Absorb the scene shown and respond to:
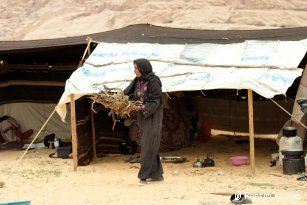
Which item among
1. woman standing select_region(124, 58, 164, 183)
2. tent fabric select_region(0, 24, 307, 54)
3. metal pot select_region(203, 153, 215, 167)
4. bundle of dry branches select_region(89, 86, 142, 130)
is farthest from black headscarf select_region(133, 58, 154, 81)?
tent fabric select_region(0, 24, 307, 54)

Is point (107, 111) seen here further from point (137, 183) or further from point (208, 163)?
point (137, 183)

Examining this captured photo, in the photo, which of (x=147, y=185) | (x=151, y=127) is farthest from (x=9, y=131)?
(x=151, y=127)

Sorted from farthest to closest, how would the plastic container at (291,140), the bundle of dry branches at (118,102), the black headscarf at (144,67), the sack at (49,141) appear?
the sack at (49,141), the plastic container at (291,140), the bundle of dry branches at (118,102), the black headscarf at (144,67)

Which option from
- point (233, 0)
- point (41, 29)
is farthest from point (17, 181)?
point (233, 0)

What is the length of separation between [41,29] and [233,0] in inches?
397

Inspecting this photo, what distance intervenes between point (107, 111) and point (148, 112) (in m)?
3.54

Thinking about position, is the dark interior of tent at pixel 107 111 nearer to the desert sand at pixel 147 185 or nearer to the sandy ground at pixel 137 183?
the desert sand at pixel 147 185

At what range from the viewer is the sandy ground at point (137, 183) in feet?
23.1

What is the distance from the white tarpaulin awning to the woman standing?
1.45m

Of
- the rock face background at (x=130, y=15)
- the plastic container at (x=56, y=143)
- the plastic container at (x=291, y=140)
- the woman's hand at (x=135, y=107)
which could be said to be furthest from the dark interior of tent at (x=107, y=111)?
the rock face background at (x=130, y=15)

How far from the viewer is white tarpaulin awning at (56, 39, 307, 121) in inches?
347

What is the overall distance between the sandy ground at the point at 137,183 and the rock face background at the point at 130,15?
21627 millimetres

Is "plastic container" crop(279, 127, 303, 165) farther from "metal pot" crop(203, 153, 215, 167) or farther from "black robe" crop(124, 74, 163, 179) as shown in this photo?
"black robe" crop(124, 74, 163, 179)

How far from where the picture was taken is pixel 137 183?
7.92 metres
